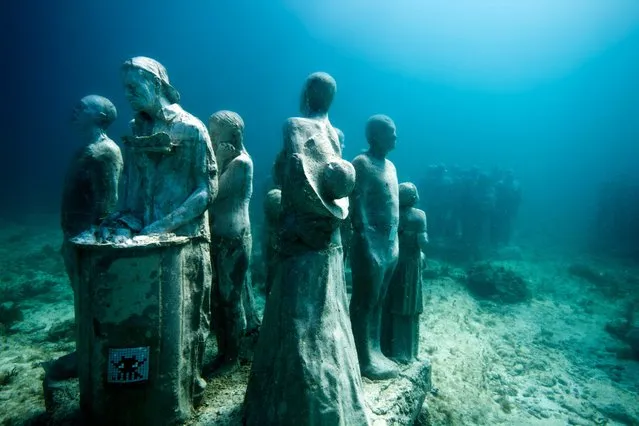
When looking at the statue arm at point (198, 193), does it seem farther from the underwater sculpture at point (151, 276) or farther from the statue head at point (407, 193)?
the statue head at point (407, 193)

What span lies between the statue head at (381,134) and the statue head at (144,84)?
2.11 meters

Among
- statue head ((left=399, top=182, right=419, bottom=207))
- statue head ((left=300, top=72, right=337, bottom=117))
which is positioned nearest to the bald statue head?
statue head ((left=300, top=72, right=337, bottom=117))

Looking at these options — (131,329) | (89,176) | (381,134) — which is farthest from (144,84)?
(381,134)

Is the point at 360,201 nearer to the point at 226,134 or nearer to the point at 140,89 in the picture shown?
the point at 226,134

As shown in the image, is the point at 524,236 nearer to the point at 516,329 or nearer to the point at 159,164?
the point at 516,329

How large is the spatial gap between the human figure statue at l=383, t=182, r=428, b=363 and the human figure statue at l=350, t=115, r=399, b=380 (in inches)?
22.6

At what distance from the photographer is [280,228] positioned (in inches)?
98.9

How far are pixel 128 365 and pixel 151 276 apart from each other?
2.20 feet

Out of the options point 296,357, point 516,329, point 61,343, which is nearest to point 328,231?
point 296,357

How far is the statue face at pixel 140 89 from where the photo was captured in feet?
8.79

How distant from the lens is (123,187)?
297 cm

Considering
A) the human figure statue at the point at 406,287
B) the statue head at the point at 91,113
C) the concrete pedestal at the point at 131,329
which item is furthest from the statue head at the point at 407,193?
the statue head at the point at 91,113

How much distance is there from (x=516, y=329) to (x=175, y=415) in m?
8.35

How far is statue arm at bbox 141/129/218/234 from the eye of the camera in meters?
2.64
